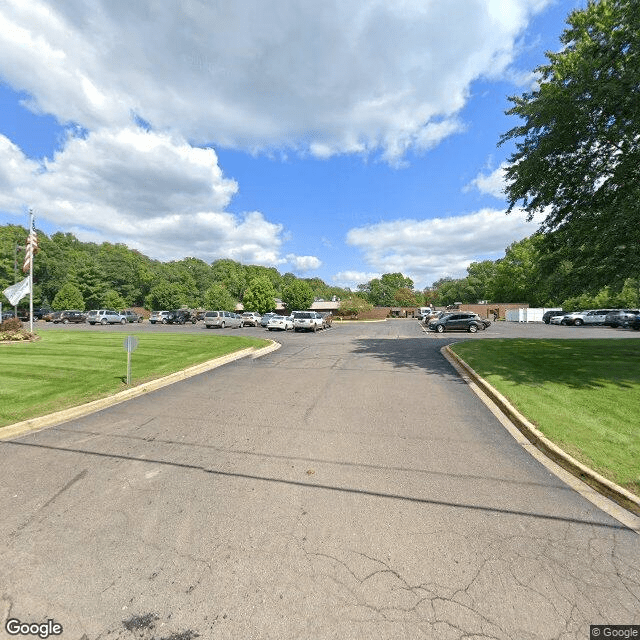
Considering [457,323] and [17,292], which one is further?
[457,323]

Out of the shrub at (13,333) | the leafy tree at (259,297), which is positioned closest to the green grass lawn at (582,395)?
the shrub at (13,333)

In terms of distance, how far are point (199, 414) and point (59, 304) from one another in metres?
68.6

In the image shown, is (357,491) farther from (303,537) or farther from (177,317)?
(177,317)

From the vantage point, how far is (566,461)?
456cm

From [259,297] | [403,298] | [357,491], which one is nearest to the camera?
[357,491]

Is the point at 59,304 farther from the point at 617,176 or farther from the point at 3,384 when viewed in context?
the point at 617,176

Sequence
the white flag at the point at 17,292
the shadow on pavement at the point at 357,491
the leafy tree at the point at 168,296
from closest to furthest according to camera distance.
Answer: the shadow on pavement at the point at 357,491
the white flag at the point at 17,292
the leafy tree at the point at 168,296

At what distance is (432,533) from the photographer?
3221mm

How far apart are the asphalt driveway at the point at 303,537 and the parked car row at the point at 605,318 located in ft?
110

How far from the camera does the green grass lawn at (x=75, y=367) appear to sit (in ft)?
24.5

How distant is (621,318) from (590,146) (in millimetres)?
26465

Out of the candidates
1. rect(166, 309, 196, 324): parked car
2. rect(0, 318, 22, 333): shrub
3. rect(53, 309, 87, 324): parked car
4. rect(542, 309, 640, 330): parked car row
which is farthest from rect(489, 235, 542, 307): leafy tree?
rect(53, 309, 87, 324): parked car

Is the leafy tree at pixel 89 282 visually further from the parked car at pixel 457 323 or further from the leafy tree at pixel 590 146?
the leafy tree at pixel 590 146

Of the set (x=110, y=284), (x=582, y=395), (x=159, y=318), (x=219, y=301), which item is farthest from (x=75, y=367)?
(x=110, y=284)
